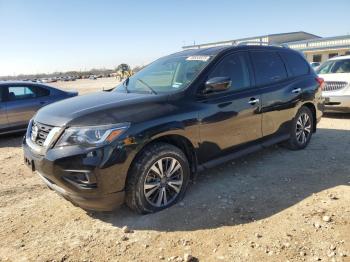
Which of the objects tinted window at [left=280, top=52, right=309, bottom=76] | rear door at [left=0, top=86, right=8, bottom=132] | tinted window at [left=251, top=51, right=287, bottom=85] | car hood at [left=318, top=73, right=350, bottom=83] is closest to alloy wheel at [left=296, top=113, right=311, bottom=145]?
tinted window at [left=280, top=52, right=309, bottom=76]

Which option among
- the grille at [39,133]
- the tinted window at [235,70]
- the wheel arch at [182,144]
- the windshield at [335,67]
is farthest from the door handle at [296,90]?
the windshield at [335,67]

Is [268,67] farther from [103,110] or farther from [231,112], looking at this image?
[103,110]

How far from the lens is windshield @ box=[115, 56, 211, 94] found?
4.52 m

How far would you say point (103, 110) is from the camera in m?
3.76

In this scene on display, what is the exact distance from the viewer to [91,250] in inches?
132

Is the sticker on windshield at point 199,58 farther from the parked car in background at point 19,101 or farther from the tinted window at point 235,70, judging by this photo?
the parked car in background at point 19,101

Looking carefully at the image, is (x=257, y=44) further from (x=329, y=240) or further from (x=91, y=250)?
(x=91, y=250)

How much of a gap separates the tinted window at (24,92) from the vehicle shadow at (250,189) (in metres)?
5.64

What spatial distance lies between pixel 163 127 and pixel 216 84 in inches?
36.8

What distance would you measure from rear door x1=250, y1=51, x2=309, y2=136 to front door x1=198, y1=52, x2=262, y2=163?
21 cm

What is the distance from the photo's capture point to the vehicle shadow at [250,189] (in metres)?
3.85

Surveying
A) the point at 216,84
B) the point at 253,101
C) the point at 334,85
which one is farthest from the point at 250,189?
the point at 334,85

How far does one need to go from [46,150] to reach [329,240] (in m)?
2.96

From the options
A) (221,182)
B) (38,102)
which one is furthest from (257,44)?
(38,102)
